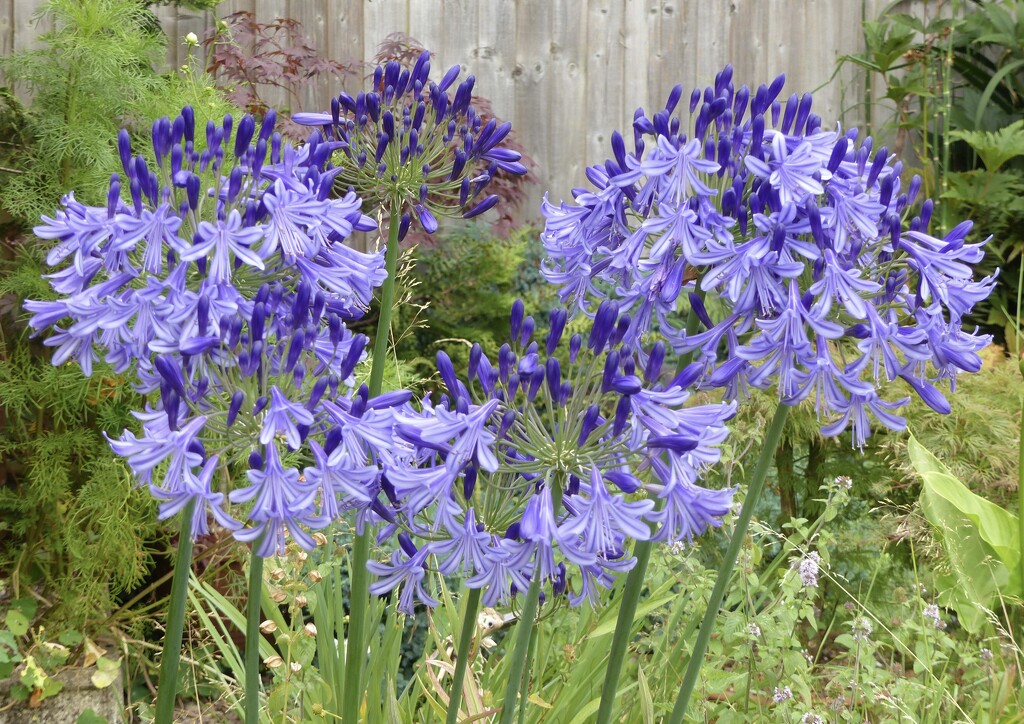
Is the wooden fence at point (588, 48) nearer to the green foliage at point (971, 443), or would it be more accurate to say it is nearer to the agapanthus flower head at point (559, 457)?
the green foliage at point (971, 443)

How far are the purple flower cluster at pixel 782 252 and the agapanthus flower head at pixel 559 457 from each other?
17cm

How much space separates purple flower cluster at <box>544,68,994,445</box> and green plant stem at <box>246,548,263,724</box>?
647 mm

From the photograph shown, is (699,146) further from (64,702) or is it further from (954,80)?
(954,80)

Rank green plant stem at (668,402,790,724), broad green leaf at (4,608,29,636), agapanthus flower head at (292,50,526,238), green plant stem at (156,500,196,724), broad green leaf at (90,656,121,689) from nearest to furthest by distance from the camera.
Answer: green plant stem at (156,500,196,724) < green plant stem at (668,402,790,724) < agapanthus flower head at (292,50,526,238) < broad green leaf at (90,656,121,689) < broad green leaf at (4,608,29,636)

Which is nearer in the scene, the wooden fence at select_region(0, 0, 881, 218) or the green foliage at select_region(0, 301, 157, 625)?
the green foliage at select_region(0, 301, 157, 625)

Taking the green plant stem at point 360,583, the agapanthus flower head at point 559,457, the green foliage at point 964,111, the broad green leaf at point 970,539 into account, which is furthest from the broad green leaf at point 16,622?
the green foliage at point 964,111

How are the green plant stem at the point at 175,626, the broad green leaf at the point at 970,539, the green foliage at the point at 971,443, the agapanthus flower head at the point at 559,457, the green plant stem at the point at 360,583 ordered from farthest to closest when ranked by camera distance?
the green foliage at the point at 971,443
the broad green leaf at the point at 970,539
the green plant stem at the point at 360,583
the green plant stem at the point at 175,626
the agapanthus flower head at the point at 559,457

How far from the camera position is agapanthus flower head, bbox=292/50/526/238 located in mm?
1804

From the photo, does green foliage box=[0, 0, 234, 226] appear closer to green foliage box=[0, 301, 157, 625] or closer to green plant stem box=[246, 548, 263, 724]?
green foliage box=[0, 301, 157, 625]

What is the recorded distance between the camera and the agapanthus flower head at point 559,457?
47.9 inches

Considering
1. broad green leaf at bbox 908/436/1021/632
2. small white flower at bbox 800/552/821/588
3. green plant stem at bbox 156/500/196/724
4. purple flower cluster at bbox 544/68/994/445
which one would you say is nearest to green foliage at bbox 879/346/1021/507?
broad green leaf at bbox 908/436/1021/632

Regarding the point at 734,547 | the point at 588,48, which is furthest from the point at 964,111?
the point at 734,547

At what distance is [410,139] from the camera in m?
1.81

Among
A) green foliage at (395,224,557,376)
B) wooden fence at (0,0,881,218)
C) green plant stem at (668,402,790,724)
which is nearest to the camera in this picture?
green plant stem at (668,402,790,724)
